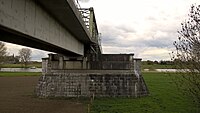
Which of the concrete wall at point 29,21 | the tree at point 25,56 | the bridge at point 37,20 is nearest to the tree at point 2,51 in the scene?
the tree at point 25,56

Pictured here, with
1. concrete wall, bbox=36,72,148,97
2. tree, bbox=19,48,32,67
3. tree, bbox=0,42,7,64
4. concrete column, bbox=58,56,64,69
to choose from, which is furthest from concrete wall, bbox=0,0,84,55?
tree, bbox=19,48,32,67

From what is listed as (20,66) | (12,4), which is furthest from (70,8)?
(20,66)

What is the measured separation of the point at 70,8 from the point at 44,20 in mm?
1349

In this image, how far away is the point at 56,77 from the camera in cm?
3058

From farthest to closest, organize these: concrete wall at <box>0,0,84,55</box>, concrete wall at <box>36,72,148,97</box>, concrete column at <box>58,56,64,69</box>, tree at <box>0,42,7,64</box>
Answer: tree at <box>0,42,7,64</box>
concrete column at <box>58,56,64,69</box>
concrete wall at <box>36,72,148,97</box>
concrete wall at <box>0,0,84,55</box>

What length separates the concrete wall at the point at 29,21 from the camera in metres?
8.36

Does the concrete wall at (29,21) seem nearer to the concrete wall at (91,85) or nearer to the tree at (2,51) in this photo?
the concrete wall at (91,85)

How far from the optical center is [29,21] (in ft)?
34.3

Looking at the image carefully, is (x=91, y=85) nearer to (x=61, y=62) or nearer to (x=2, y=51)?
(x=61, y=62)

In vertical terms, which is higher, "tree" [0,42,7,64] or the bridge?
"tree" [0,42,7,64]

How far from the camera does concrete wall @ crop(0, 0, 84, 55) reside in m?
8.36

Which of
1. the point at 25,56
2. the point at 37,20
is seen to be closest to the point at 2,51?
the point at 25,56

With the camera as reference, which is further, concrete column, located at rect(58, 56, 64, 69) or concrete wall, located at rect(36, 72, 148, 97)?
concrete column, located at rect(58, 56, 64, 69)

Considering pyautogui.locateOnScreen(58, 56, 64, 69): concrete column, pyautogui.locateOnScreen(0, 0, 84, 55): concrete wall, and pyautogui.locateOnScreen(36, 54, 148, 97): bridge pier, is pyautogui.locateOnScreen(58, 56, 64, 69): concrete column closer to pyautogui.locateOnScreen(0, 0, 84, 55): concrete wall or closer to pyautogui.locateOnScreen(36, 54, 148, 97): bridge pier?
pyautogui.locateOnScreen(36, 54, 148, 97): bridge pier
